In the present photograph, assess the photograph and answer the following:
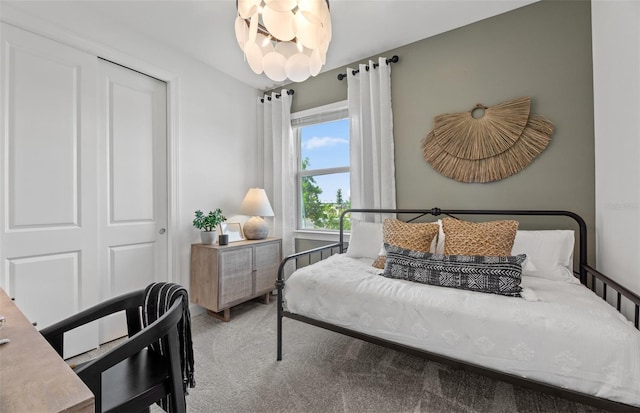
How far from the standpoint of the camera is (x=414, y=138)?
2.58m

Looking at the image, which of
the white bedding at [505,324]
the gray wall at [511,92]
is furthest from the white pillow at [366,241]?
the white bedding at [505,324]

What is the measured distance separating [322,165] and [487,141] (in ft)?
5.29

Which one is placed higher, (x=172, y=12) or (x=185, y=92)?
(x=172, y=12)

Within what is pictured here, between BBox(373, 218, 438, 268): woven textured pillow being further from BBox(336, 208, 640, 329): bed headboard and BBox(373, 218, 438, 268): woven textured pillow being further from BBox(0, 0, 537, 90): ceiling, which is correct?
BBox(0, 0, 537, 90): ceiling

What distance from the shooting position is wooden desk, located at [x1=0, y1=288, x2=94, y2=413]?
1.79 ft

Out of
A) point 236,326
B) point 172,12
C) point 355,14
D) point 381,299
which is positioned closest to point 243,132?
point 172,12

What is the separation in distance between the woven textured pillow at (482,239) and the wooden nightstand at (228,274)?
1.78 metres

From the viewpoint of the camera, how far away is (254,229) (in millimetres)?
3006

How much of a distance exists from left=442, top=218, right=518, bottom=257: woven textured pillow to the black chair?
1.65 meters

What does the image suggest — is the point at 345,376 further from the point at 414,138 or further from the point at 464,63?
the point at 464,63

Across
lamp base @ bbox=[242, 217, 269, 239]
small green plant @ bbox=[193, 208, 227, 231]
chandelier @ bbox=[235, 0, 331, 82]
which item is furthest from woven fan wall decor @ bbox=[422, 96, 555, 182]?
small green plant @ bbox=[193, 208, 227, 231]

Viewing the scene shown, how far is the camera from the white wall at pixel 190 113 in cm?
204

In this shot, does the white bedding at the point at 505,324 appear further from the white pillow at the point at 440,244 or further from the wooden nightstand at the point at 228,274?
the wooden nightstand at the point at 228,274

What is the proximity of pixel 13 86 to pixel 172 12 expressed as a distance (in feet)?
3.76
